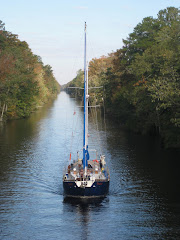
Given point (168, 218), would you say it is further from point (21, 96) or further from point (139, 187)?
point (21, 96)

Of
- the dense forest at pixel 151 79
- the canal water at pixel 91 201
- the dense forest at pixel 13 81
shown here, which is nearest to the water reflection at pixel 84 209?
the canal water at pixel 91 201

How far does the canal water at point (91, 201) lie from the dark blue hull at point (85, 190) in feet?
2.01

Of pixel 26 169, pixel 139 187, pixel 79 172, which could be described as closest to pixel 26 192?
pixel 79 172

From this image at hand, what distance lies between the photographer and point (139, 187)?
32.0 metres

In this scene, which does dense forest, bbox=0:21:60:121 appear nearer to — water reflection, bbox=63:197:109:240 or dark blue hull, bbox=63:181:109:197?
dark blue hull, bbox=63:181:109:197

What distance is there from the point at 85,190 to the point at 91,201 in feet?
3.68

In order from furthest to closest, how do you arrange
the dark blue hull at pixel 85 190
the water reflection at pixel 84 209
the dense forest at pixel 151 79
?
1. the dense forest at pixel 151 79
2. the dark blue hull at pixel 85 190
3. the water reflection at pixel 84 209

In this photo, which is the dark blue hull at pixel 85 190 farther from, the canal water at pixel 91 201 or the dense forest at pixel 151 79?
the dense forest at pixel 151 79

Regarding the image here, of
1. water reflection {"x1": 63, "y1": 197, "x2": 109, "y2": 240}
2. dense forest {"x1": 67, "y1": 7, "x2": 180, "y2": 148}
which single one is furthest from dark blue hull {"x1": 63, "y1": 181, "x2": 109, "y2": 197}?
dense forest {"x1": 67, "y1": 7, "x2": 180, "y2": 148}

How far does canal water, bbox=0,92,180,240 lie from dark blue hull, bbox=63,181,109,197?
0.61 metres

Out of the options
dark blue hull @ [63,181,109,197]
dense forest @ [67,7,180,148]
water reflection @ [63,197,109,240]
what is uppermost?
dense forest @ [67,7,180,148]

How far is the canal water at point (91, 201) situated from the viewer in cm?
2294

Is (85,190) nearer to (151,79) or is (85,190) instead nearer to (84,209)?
(84,209)

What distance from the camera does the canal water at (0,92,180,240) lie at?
22938 mm
